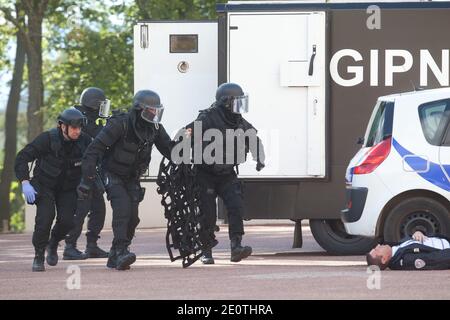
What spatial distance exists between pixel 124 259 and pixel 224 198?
1477 mm

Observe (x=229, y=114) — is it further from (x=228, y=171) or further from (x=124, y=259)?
(x=124, y=259)

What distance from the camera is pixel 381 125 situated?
15.5m

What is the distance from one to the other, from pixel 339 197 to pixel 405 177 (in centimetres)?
294

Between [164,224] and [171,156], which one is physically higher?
[171,156]

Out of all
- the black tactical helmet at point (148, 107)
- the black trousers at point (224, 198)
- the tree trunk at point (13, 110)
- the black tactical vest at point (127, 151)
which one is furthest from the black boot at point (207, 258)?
the tree trunk at point (13, 110)

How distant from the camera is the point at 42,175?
1576 cm

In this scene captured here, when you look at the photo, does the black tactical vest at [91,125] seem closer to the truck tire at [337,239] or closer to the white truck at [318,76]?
the white truck at [318,76]

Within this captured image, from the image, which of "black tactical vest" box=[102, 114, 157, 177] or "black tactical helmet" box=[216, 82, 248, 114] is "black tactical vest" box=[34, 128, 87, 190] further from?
"black tactical helmet" box=[216, 82, 248, 114]

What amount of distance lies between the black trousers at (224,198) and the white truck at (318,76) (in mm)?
2053

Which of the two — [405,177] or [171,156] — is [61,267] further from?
[405,177]

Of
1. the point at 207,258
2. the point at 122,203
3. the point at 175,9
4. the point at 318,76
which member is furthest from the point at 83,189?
the point at 175,9

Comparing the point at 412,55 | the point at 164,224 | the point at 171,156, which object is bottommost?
the point at 164,224
